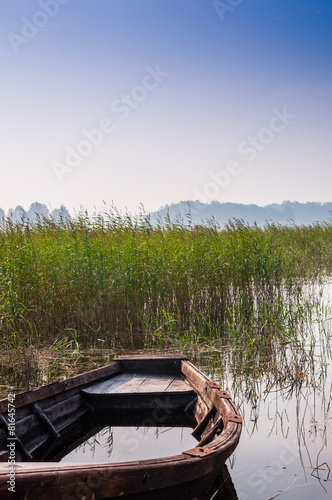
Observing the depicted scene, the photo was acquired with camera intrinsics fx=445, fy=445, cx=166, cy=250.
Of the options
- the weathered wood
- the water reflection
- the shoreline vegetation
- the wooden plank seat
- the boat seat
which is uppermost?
the shoreline vegetation

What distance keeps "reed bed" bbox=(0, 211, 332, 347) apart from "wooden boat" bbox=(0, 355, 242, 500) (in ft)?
7.25

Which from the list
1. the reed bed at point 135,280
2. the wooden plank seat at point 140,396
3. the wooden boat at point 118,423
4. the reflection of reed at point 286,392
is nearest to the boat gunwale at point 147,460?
the wooden boat at point 118,423

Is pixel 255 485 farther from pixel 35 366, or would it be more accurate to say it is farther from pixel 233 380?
pixel 35 366

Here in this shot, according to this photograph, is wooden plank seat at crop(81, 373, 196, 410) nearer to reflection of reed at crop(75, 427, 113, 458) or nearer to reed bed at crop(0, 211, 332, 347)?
reflection of reed at crop(75, 427, 113, 458)

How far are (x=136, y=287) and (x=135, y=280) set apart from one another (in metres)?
0.15

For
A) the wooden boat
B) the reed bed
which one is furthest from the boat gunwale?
the reed bed

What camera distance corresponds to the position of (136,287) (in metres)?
8.37

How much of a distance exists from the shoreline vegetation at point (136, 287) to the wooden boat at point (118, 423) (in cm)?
187

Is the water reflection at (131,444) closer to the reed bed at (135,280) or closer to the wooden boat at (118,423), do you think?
the wooden boat at (118,423)

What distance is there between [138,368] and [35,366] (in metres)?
1.62

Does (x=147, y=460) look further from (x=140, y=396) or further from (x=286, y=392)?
(x=286, y=392)

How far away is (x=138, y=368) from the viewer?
224 inches

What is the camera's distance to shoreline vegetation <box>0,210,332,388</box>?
285 inches

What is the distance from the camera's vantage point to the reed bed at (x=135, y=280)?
7.66 meters
